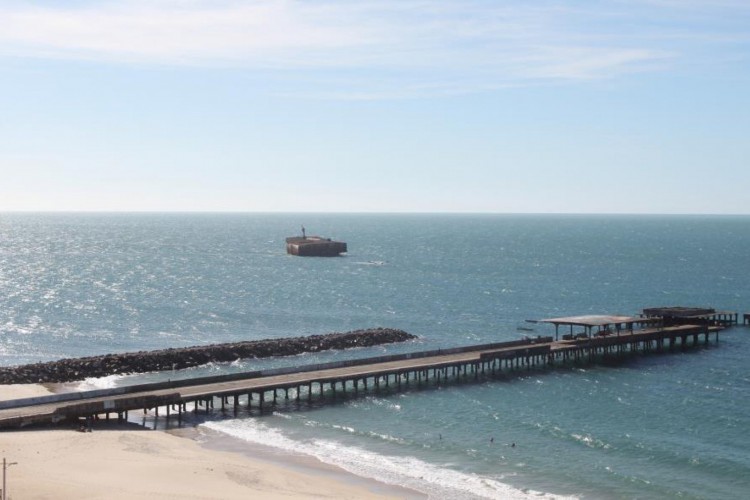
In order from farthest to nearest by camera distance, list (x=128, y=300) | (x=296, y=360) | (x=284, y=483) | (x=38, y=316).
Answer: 1. (x=128, y=300)
2. (x=38, y=316)
3. (x=296, y=360)
4. (x=284, y=483)

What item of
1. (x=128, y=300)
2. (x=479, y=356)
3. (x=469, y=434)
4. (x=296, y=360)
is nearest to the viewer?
(x=469, y=434)

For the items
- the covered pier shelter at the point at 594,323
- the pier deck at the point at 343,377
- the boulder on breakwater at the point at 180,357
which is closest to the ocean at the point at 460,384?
the pier deck at the point at 343,377

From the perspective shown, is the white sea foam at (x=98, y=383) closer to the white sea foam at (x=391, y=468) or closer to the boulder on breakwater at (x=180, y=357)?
the boulder on breakwater at (x=180, y=357)

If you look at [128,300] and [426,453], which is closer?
[426,453]

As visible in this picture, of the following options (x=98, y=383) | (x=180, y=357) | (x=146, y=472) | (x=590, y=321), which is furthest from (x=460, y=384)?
(x=146, y=472)

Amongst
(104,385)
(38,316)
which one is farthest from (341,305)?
(104,385)

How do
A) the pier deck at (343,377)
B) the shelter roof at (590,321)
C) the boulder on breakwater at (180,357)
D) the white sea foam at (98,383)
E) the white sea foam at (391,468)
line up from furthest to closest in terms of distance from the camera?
the shelter roof at (590,321) < the boulder on breakwater at (180,357) < the white sea foam at (98,383) < the pier deck at (343,377) < the white sea foam at (391,468)

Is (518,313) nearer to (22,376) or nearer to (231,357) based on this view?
(231,357)
